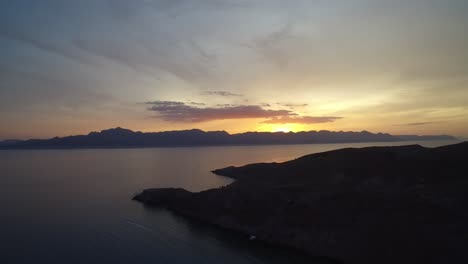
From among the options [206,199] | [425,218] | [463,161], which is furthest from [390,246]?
[206,199]

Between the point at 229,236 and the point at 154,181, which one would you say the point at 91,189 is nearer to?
the point at 154,181

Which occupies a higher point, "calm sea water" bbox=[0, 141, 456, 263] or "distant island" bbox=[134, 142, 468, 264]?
"distant island" bbox=[134, 142, 468, 264]

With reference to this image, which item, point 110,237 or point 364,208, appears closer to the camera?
point 364,208

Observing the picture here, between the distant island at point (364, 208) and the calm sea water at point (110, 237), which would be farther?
the calm sea water at point (110, 237)

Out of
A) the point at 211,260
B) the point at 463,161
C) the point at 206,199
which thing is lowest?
the point at 211,260

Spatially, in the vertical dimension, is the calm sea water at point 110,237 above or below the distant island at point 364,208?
below

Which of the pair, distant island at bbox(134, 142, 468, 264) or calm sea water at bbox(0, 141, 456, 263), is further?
calm sea water at bbox(0, 141, 456, 263)

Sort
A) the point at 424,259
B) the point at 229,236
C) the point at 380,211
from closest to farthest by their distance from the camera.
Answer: the point at 424,259 < the point at 380,211 < the point at 229,236

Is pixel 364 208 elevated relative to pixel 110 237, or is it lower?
elevated
